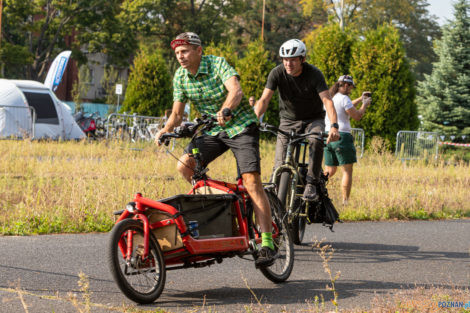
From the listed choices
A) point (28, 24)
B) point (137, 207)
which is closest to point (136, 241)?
point (137, 207)

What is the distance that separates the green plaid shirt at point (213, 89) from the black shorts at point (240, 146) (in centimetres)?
5

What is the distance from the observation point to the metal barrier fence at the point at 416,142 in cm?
2236

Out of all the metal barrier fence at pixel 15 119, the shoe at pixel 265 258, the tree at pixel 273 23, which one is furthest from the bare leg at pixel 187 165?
the tree at pixel 273 23

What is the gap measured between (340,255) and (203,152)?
2.39m

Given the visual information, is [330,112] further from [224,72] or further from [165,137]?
[165,137]

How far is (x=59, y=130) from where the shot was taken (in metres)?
23.6

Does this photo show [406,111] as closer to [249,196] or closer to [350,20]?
[249,196]

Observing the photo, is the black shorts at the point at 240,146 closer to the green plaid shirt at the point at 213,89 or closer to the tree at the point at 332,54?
the green plaid shirt at the point at 213,89

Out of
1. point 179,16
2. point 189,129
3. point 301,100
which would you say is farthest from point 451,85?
point 189,129

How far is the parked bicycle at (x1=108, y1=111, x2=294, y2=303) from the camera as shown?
15.9 ft

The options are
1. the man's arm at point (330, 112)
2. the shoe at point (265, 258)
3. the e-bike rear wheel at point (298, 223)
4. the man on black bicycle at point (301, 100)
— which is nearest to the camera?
the shoe at point (265, 258)

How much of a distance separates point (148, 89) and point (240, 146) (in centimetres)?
2064

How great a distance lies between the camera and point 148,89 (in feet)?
85.3

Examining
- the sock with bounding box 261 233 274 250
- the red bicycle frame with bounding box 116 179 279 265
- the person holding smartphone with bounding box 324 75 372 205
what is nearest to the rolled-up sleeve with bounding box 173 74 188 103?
the red bicycle frame with bounding box 116 179 279 265
